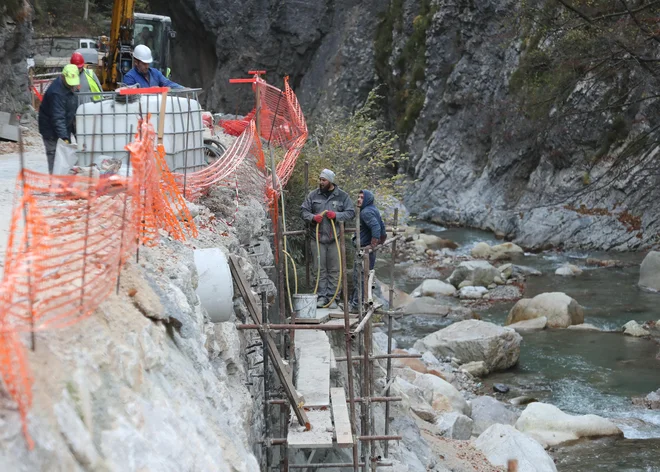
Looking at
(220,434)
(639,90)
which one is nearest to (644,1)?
(639,90)

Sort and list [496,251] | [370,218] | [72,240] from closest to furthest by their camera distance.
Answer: [72,240] < [370,218] < [496,251]

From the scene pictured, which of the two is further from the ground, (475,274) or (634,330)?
(475,274)

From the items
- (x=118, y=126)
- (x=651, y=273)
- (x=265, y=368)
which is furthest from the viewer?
(x=651, y=273)

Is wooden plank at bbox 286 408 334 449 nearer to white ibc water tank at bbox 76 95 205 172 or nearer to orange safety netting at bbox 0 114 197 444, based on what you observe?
orange safety netting at bbox 0 114 197 444

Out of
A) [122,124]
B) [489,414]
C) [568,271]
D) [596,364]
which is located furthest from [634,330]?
[122,124]

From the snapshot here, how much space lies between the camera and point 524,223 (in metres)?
31.6

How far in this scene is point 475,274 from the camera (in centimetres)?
2589

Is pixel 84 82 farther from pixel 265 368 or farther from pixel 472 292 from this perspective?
pixel 472 292

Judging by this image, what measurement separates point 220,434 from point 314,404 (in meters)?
3.84

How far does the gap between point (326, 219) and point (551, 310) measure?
11.8 metres

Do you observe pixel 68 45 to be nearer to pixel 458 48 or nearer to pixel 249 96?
pixel 249 96

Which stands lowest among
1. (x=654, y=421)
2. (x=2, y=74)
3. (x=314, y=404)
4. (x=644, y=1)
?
(x=654, y=421)

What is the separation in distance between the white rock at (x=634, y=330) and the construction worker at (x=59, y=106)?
49.5 ft

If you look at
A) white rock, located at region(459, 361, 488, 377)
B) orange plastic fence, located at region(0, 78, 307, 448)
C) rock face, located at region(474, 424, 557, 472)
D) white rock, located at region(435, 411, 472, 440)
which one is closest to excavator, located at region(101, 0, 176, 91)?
orange plastic fence, located at region(0, 78, 307, 448)
